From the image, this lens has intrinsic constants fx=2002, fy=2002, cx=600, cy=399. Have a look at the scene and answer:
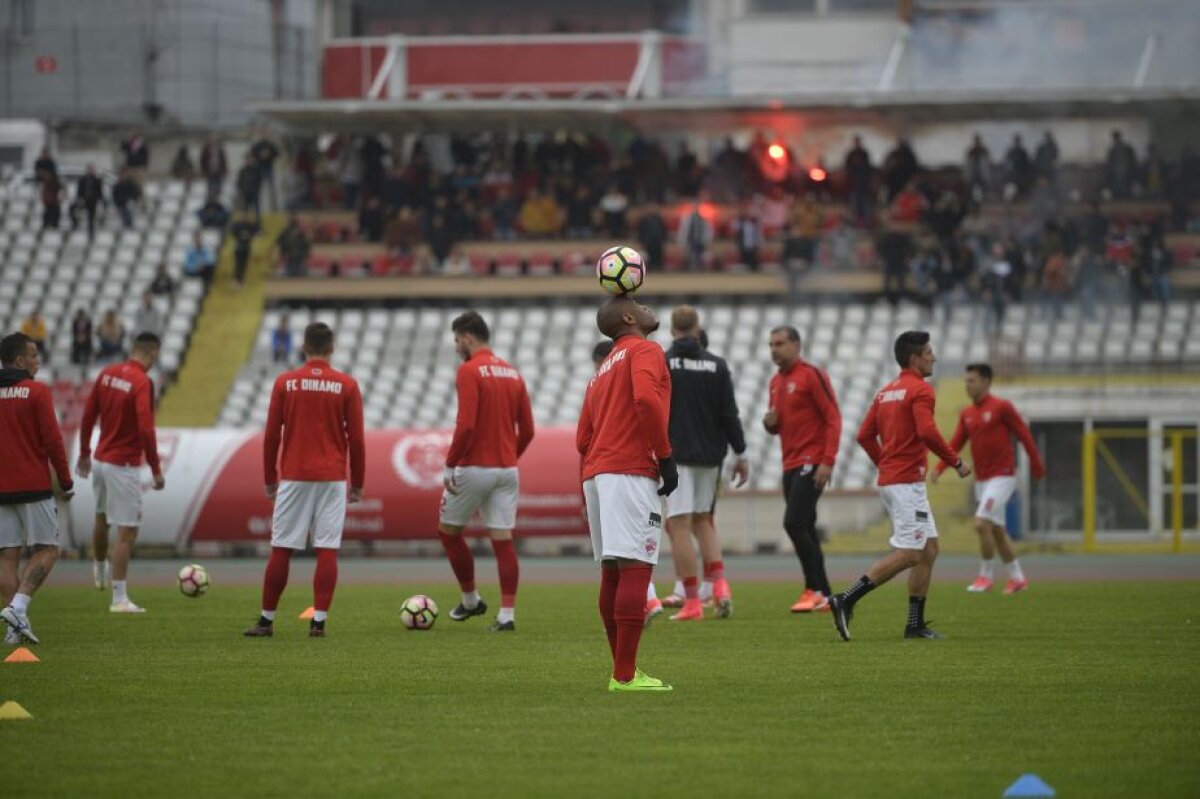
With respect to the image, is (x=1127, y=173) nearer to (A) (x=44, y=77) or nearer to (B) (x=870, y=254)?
(B) (x=870, y=254)

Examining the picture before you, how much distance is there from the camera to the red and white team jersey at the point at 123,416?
17297 millimetres

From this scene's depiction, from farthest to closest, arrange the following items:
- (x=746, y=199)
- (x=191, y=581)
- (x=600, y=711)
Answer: (x=746, y=199)
(x=191, y=581)
(x=600, y=711)

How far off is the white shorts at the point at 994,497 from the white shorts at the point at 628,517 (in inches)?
390

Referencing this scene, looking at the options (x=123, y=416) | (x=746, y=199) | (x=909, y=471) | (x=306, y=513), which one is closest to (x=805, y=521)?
(x=909, y=471)

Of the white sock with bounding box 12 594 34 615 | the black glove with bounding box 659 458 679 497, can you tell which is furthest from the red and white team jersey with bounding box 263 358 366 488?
the black glove with bounding box 659 458 679 497

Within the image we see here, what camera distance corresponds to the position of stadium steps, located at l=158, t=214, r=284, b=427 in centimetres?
3775

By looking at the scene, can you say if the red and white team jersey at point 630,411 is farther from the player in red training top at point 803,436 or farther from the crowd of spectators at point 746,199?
the crowd of spectators at point 746,199

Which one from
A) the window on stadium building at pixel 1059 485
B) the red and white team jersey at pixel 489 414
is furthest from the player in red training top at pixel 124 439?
the window on stadium building at pixel 1059 485

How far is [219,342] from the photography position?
3972 centimetres

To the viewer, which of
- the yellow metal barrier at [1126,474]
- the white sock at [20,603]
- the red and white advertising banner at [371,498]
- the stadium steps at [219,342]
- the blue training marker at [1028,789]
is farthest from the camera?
the stadium steps at [219,342]

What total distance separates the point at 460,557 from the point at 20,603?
3.34 meters

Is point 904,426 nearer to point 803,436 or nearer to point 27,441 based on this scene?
point 803,436

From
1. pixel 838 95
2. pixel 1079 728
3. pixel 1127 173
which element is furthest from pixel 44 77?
pixel 1079 728

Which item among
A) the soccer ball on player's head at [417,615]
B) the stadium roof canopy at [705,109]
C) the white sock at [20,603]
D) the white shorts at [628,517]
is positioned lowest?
the soccer ball on player's head at [417,615]
